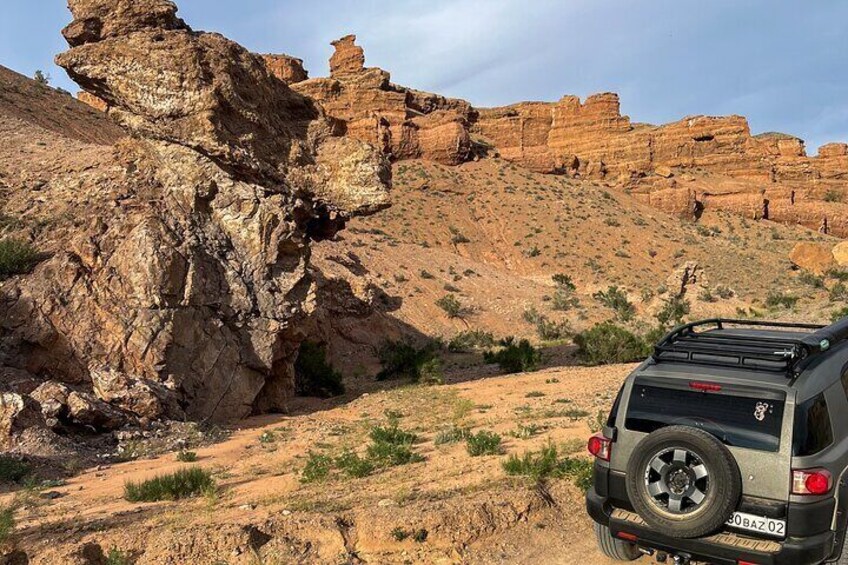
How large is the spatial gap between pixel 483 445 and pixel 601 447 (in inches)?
140

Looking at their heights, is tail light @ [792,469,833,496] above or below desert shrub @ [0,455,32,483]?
above

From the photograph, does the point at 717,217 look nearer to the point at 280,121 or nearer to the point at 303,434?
the point at 280,121

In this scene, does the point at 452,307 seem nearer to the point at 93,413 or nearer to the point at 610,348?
the point at 610,348

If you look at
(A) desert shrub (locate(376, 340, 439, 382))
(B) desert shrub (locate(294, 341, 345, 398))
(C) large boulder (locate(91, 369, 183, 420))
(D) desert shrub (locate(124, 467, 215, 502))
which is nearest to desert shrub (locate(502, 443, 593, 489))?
(D) desert shrub (locate(124, 467, 215, 502))

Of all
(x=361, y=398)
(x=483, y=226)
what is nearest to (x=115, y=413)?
(x=361, y=398)

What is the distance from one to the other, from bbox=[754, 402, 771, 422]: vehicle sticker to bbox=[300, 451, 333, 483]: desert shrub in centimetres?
495

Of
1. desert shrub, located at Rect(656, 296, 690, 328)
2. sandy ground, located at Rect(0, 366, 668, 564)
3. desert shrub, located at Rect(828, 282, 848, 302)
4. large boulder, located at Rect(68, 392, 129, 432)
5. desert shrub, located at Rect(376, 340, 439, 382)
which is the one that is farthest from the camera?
desert shrub, located at Rect(828, 282, 848, 302)

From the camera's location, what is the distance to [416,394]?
564 inches

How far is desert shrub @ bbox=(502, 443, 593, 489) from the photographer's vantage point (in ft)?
21.4

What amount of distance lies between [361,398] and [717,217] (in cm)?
5388

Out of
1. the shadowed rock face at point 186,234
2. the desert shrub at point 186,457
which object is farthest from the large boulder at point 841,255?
the desert shrub at point 186,457

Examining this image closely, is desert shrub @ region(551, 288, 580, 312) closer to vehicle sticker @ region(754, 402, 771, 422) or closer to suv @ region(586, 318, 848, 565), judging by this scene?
suv @ region(586, 318, 848, 565)

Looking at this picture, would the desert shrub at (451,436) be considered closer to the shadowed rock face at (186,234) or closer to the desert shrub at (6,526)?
the shadowed rock face at (186,234)

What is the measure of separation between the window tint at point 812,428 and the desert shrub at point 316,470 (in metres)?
5.14
